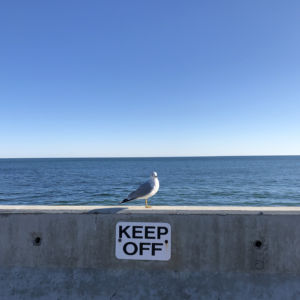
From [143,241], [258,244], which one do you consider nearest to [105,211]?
[143,241]

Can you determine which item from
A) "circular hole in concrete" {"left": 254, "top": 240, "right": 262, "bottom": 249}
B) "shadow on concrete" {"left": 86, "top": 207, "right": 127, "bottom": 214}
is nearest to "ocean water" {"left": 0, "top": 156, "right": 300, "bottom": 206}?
"shadow on concrete" {"left": 86, "top": 207, "right": 127, "bottom": 214}

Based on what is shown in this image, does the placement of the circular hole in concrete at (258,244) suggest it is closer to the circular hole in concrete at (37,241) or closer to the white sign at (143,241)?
the white sign at (143,241)

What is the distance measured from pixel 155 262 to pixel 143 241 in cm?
35

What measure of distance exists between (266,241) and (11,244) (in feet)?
12.7

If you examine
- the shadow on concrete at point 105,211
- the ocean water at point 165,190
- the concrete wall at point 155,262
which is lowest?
the ocean water at point 165,190

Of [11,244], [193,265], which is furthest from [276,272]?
[11,244]

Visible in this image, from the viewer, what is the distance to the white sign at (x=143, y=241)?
369cm

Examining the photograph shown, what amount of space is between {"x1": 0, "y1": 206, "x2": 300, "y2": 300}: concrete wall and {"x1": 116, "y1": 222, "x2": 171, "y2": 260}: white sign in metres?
0.09

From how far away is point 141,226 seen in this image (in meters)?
3.79

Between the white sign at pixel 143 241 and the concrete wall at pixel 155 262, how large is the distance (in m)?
0.09

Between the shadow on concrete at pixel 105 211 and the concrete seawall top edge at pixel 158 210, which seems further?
the shadow on concrete at pixel 105 211

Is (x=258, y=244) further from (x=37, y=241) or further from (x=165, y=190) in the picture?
(x=165, y=190)

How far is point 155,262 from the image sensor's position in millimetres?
3668

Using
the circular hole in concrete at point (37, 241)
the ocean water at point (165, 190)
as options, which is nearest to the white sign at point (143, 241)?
the circular hole in concrete at point (37, 241)
